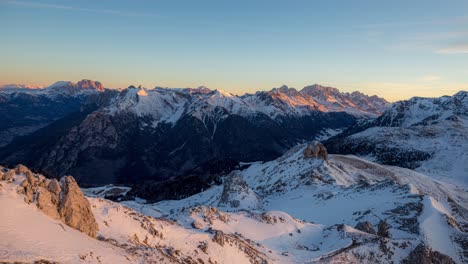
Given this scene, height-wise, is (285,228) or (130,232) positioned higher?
(130,232)

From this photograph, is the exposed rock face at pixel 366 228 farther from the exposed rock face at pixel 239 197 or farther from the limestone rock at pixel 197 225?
the exposed rock face at pixel 239 197

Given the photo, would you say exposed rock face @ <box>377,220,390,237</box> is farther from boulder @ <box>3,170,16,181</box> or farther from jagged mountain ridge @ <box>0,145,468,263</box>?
boulder @ <box>3,170,16,181</box>

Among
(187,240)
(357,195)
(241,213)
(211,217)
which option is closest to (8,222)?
(187,240)

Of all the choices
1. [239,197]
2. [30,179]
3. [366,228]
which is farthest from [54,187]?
[239,197]

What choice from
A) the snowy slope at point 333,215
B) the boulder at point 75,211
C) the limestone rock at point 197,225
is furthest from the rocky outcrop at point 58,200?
the snowy slope at point 333,215

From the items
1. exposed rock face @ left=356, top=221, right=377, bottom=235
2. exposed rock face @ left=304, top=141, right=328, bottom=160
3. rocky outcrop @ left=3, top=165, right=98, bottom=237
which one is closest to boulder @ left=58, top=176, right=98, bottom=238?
rocky outcrop @ left=3, top=165, right=98, bottom=237

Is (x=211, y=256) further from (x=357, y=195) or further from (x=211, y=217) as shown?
(x=357, y=195)

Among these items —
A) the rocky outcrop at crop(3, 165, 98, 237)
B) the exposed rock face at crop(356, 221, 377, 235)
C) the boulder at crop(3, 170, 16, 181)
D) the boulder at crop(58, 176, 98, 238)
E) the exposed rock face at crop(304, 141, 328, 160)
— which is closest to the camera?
the rocky outcrop at crop(3, 165, 98, 237)
